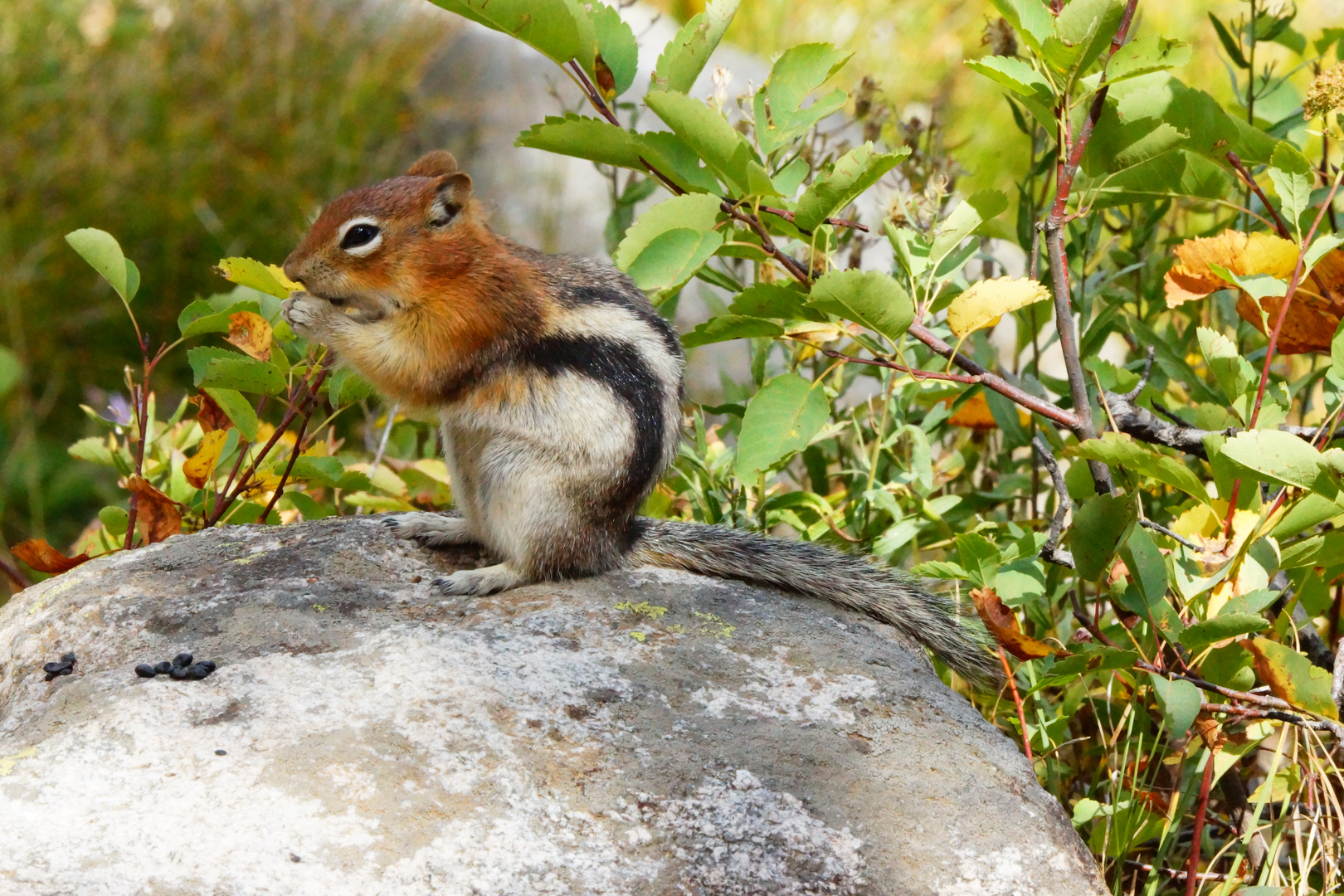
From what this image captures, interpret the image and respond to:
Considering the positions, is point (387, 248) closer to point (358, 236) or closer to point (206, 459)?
point (358, 236)

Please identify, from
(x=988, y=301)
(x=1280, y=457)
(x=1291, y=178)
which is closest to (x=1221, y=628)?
(x=1280, y=457)

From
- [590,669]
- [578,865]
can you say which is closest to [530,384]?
[590,669]

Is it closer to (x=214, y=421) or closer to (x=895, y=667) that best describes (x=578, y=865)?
(x=895, y=667)

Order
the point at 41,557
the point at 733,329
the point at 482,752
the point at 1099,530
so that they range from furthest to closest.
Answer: the point at 41,557 < the point at 733,329 < the point at 1099,530 < the point at 482,752

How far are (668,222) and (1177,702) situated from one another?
39.4 inches

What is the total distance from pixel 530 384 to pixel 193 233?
175 inches

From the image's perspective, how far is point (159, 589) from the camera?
223 cm

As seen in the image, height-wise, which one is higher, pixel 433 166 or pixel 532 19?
pixel 532 19

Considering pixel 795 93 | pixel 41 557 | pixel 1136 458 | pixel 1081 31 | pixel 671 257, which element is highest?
pixel 1081 31

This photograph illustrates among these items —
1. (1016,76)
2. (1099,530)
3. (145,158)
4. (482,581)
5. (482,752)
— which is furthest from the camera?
(145,158)

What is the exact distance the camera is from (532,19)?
1.96 meters

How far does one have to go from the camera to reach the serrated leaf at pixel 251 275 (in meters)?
2.47

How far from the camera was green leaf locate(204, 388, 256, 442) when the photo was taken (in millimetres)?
2594

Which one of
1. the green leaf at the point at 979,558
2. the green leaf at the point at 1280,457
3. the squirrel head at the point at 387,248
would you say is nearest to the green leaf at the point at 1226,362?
the green leaf at the point at 1280,457
